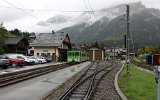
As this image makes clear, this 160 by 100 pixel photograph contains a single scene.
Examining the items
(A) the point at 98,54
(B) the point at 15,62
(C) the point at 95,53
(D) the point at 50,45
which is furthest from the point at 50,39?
(B) the point at 15,62

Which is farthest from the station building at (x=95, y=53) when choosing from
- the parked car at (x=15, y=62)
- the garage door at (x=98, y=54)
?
the parked car at (x=15, y=62)

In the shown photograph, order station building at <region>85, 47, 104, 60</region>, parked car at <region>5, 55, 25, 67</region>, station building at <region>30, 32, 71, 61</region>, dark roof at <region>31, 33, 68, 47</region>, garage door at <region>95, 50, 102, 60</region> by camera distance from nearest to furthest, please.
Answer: parked car at <region>5, 55, 25, 67</region>, station building at <region>30, 32, 71, 61</region>, dark roof at <region>31, 33, 68, 47</region>, station building at <region>85, 47, 104, 60</region>, garage door at <region>95, 50, 102, 60</region>

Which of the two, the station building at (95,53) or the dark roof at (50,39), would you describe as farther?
the station building at (95,53)

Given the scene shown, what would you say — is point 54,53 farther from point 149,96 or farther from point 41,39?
point 149,96

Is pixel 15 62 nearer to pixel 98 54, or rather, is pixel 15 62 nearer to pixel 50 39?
pixel 50 39

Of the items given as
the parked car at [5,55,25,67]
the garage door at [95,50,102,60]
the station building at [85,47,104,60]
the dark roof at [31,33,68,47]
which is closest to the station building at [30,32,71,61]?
Answer: the dark roof at [31,33,68,47]

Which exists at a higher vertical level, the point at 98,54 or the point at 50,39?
the point at 50,39

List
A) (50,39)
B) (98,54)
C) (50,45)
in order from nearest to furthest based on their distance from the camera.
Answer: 1. (50,45)
2. (50,39)
3. (98,54)

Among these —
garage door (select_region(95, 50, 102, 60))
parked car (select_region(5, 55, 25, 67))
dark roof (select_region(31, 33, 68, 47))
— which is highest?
dark roof (select_region(31, 33, 68, 47))

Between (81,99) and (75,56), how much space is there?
5302 cm

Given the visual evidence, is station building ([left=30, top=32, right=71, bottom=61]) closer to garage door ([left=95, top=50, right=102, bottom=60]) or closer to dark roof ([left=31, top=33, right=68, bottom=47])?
dark roof ([left=31, top=33, right=68, bottom=47])

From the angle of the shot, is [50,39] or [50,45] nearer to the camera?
[50,45]

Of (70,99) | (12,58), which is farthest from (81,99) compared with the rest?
(12,58)

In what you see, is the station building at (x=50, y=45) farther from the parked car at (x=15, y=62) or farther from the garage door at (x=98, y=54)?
the parked car at (x=15, y=62)
